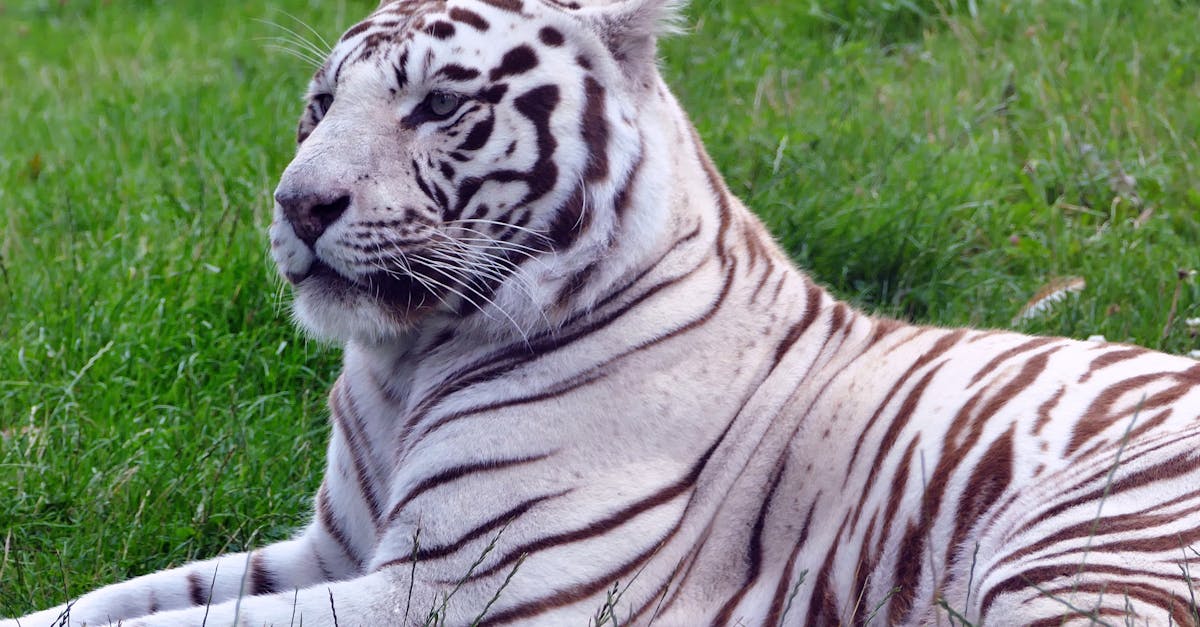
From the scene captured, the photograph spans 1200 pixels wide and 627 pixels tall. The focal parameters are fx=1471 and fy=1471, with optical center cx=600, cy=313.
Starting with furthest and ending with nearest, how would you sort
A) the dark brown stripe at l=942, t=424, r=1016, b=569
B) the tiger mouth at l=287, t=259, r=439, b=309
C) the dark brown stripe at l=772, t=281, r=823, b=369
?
the dark brown stripe at l=772, t=281, r=823, b=369, the tiger mouth at l=287, t=259, r=439, b=309, the dark brown stripe at l=942, t=424, r=1016, b=569

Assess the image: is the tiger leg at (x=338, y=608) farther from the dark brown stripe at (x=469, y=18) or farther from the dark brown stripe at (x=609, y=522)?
the dark brown stripe at (x=469, y=18)

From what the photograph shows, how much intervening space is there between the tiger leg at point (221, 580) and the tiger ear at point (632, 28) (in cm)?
129

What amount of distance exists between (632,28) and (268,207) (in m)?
2.36

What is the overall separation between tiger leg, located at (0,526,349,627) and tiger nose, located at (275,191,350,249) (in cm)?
78

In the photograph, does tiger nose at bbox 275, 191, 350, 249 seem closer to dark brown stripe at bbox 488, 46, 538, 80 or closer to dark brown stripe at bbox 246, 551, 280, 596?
dark brown stripe at bbox 488, 46, 538, 80

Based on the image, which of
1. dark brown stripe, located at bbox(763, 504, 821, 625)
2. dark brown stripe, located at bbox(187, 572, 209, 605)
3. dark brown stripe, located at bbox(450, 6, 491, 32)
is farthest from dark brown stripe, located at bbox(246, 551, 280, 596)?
dark brown stripe, located at bbox(450, 6, 491, 32)

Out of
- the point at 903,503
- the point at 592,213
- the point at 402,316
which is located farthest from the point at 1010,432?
the point at 402,316

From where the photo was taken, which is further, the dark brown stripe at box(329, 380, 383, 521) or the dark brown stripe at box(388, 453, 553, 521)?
the dark brown stripe at box(329, 380, 383, 521)

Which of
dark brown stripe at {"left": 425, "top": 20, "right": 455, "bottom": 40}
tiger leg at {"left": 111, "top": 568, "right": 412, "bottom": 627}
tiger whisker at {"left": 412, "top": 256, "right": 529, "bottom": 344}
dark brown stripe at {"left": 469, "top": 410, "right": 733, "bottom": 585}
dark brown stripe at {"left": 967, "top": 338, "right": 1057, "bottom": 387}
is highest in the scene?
dark brown stripe at {"left": 425, "top": 20, "right": 455, "bottom": 40}

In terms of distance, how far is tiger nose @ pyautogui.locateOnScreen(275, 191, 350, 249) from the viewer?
9.74 feet

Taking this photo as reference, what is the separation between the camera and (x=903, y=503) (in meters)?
2.85

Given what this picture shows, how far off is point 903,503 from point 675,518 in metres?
0.45

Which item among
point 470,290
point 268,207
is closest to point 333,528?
point 470,290

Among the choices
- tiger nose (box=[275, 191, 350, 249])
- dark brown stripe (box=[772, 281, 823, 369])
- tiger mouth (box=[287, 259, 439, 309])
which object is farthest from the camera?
dark brown stripe (box=[772, 281, 823, 369])
